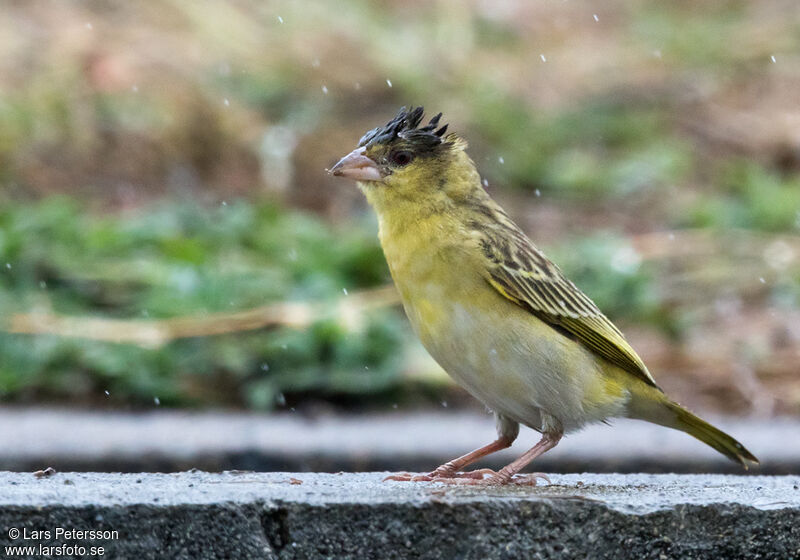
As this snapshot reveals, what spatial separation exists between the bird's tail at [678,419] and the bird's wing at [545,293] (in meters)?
0.05

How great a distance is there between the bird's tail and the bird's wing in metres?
0.05

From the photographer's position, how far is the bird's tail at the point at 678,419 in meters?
3.85

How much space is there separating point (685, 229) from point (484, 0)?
617cm

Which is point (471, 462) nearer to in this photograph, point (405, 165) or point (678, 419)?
point (678, 419)

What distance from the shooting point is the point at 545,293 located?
147 inches

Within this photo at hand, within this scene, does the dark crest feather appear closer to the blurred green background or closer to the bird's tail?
the bird's tail

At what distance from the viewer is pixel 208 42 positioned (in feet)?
31.6

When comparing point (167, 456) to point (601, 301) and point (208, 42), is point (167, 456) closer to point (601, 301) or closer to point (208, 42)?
point (601, 301)

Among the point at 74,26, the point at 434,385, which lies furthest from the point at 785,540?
the point at 74,26

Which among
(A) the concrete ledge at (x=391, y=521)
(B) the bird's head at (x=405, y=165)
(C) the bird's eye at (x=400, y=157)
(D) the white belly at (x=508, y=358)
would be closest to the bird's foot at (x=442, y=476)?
(D) the white belly at (x=508, y=358)

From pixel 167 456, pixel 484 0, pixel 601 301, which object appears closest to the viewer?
pixel 167 456

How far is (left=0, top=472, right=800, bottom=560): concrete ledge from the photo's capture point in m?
→ 2.71

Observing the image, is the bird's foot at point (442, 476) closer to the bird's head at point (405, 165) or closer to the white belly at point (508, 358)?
the white belly at point (508, 358)

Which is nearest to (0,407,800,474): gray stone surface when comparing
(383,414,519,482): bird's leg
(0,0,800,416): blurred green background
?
(0,0,800,416): blurred green background
